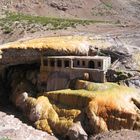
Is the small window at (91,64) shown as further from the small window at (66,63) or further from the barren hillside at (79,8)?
the barren hillside at (79,8)

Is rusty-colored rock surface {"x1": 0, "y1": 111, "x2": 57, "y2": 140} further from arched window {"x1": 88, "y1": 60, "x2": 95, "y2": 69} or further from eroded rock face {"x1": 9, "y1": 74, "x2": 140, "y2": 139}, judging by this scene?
arched window {"x1": 88, "y1": 60, "x2": 95, "y2": 69}

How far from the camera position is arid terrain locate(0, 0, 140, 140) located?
195 ft

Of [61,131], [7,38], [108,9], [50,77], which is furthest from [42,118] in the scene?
[108,9]

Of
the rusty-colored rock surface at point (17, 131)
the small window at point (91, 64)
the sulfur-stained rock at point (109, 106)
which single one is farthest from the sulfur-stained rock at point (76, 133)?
the small window at point (91, 64)

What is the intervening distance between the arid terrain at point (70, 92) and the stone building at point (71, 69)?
0.51 metres

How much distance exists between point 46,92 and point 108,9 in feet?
216

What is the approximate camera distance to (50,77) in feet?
228

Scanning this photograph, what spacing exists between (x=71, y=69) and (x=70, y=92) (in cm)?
408

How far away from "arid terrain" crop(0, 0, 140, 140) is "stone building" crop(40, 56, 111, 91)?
51 cm

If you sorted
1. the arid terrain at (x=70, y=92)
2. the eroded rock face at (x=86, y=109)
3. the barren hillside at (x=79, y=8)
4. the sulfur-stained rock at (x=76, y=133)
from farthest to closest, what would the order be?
the barren hillside at (x=79, y=8) < the arid terrain at (x=70, y=92) < the eroded rock face at (x=86, y=109) < the sulfur-stained rock at (x=76, y=133)

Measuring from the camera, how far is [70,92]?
211 feet

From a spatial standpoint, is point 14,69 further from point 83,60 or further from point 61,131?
point 61,131

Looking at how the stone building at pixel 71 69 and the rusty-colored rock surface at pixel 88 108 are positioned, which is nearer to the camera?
the rusty-colored rock surface at pixel 88 108

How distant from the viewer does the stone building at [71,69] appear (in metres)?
65.9
